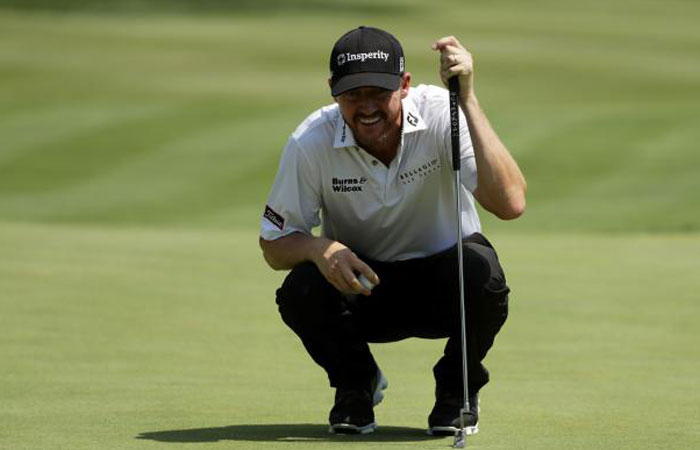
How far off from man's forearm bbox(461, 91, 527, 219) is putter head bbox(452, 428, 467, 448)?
770mm

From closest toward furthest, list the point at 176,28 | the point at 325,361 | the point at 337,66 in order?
the point at 337,66 < the point at 325,361 < the point at 176,28

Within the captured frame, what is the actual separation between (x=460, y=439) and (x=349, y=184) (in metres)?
1.01

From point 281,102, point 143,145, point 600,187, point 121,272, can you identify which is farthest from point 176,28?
point 121,272

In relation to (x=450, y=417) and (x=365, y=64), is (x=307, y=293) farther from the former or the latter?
(x=365, y=64)

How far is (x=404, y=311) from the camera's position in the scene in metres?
5.52

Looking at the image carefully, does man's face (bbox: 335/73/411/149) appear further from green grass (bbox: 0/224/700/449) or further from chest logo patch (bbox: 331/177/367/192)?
green grass (bbox: 0/224/700/449)

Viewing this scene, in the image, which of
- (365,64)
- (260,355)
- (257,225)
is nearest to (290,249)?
(365,64)

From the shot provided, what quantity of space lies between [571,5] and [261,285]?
30.0m

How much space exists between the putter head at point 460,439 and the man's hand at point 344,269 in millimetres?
551

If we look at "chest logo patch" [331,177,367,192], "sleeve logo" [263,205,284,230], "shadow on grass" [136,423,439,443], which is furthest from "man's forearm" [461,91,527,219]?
"shadow on grass" [136,423,439,443]

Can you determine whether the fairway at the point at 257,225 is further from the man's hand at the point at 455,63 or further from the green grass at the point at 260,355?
the man's hand at the point at 455,63

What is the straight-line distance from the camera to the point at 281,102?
24.5 m

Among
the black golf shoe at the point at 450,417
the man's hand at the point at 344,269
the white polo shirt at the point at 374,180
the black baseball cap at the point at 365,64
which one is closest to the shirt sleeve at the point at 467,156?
the white polo shirt at the point at 374,180

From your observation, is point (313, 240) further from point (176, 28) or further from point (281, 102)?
point (176, 28)
